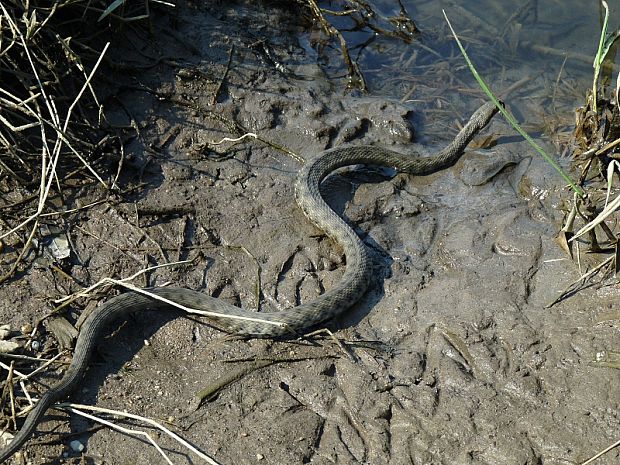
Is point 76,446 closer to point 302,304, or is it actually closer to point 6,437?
point 6,437

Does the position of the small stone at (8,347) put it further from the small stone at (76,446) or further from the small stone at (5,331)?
the small stone at (76,446)

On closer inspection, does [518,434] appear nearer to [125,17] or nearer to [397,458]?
[397,458]

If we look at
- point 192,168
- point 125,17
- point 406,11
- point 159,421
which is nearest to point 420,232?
point 192,168

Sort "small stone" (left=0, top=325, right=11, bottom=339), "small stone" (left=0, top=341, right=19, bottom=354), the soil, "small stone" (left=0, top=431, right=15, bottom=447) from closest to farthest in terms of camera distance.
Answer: "small stone" (left=0, top=431, right=15, bottom=447), the soil, "small stone" (left=0, top=341, right=19, bottom=354), "small stone" (left=0, top=325, right=11, bottom=339)

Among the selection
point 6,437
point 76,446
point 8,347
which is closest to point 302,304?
point 76,446

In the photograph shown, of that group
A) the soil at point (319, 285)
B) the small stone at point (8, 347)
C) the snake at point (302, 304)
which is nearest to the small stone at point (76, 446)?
the soil at point (319, 285)

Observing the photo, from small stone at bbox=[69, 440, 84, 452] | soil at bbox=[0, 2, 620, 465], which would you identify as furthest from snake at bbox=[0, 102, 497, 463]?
small stone at bbox=[69, 440, 84, 452]

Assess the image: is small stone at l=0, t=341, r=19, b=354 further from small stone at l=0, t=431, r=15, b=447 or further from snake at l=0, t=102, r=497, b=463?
small stone at l=0, t=431, r=15, b=447

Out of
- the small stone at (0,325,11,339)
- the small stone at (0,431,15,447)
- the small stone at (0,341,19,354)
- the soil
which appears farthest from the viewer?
the small stone at (0,325,11,339)
